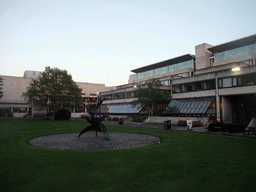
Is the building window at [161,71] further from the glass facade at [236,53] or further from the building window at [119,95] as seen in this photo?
the glass facade at [236,53]

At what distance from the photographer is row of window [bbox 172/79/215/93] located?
116 ft

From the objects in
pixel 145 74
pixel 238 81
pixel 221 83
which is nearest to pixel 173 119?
pixel 221 83

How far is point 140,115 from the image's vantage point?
45.5 metres

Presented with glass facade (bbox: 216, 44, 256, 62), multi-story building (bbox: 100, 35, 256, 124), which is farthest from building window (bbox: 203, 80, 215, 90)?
glass facade (bbox: 216, 44, 256, 62)

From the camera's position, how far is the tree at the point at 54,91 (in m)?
44.6

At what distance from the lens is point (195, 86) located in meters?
37.8

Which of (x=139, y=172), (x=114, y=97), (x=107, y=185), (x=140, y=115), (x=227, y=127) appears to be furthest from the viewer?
(x=114, y=97)

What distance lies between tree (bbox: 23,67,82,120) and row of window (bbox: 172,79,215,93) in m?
24.2

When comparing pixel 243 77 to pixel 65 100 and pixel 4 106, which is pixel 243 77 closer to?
pixel 65 100

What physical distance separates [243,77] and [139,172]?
3096 cm

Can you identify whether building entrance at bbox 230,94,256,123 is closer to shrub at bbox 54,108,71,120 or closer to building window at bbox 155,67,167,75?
building window at bbox 155,67,167,75

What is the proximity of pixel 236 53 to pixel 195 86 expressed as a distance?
16252 mm

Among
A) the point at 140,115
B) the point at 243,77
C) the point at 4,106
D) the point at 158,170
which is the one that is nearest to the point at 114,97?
the point at 140,115

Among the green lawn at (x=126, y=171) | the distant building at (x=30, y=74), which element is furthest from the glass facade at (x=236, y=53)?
the distant building at (x=30, y=74)
